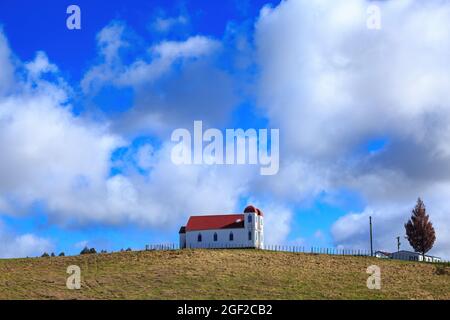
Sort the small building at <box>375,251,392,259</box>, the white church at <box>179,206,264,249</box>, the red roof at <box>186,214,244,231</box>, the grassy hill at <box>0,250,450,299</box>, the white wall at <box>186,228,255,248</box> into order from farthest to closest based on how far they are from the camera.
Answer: the small building at <box>375,251,392,259</box>
the red roof at <box>186,214,244,231</box>
the white church at <box>179,206,264,249</box>
the white wall at <box>186,228,255,248</box>
the grassy hill at <box>0,250,450,299</box>

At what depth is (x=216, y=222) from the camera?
102 meters

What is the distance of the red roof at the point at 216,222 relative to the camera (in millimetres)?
101750

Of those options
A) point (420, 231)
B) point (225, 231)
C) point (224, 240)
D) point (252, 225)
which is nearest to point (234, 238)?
point (224, 240)

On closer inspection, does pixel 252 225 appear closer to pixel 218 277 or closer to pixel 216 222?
pixel 216 222

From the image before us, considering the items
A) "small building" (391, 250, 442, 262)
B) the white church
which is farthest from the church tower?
"small building" (391, 250, 442, 262)

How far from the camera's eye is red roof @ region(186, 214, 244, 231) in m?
102

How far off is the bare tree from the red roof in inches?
1200

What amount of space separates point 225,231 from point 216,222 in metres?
2.32

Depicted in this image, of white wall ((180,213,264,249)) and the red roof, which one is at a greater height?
the red roof

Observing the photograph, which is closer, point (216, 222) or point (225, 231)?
point (225, 231)

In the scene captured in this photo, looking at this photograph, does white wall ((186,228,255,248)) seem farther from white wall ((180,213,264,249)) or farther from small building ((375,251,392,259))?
small building ((375,251,392,259))
